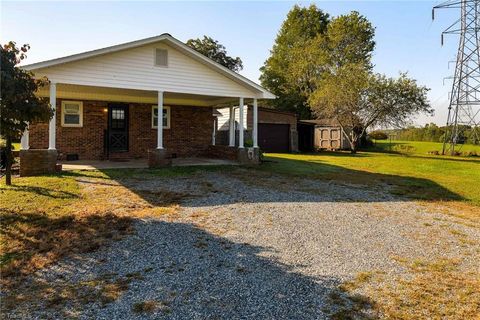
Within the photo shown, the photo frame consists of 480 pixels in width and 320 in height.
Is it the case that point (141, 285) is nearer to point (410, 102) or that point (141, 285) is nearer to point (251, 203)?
point (251, 203)

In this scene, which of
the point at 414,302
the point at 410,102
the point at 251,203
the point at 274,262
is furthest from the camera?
the point at 410,102

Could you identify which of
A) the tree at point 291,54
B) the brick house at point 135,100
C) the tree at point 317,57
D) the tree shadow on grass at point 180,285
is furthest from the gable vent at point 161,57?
the tree at point 291,54

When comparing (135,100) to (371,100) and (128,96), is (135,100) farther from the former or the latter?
(371,100)

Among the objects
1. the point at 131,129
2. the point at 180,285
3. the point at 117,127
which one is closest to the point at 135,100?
the point at 131,129

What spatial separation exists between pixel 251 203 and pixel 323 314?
4.57 metres

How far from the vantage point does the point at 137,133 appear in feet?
52.1

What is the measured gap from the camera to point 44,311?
3301 mm

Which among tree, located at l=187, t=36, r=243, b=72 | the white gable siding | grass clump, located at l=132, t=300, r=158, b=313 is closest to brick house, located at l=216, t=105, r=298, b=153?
the white gable siding

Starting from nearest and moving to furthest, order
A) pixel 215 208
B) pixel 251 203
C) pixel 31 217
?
pixel 31 217 → pixel 215 208 → pixel 251 203

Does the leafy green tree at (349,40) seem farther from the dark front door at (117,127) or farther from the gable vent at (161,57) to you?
the gable vent at (161,57)

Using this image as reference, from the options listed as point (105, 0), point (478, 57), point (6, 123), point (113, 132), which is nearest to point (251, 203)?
point (6, 123)

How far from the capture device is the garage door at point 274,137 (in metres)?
24.3

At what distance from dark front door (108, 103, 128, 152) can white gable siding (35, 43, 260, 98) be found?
3.67m

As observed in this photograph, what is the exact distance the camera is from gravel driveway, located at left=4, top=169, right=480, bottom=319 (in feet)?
11.2
